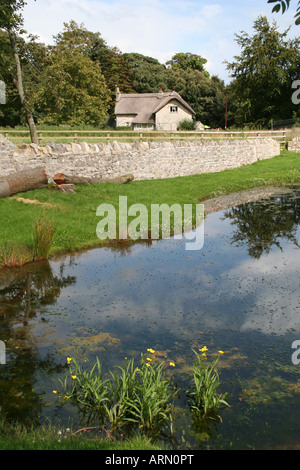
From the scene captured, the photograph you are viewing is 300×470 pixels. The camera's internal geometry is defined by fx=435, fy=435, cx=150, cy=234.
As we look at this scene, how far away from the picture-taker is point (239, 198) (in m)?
20.3

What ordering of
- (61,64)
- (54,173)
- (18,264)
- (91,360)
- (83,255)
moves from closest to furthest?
(91,360) → (18,264) → (83,255) → (54,173) → (61,64)

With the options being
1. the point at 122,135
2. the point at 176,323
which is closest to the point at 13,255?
the point at 176,323

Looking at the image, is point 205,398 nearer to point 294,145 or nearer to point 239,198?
point 239,198

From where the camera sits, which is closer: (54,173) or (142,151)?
(54,173)

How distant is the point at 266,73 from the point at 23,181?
36.4m

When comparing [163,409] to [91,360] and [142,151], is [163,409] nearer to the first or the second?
[91,360]

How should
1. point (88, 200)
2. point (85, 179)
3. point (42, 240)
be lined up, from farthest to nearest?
point (85, 179) → point (88, 200) → point (42, 240)

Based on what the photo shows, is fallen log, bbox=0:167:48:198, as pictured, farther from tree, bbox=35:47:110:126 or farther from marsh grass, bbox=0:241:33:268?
tree, bbox=35:47:110:126

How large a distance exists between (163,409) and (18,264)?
6.39 m

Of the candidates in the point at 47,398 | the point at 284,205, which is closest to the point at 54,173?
the point at 284,205

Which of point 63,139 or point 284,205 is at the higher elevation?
point 63,139

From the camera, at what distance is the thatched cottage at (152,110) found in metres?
59.2

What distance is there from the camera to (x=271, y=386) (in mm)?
5727

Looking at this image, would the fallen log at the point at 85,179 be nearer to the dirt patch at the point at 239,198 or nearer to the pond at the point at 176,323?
the dirt patch at the point at 239,198
